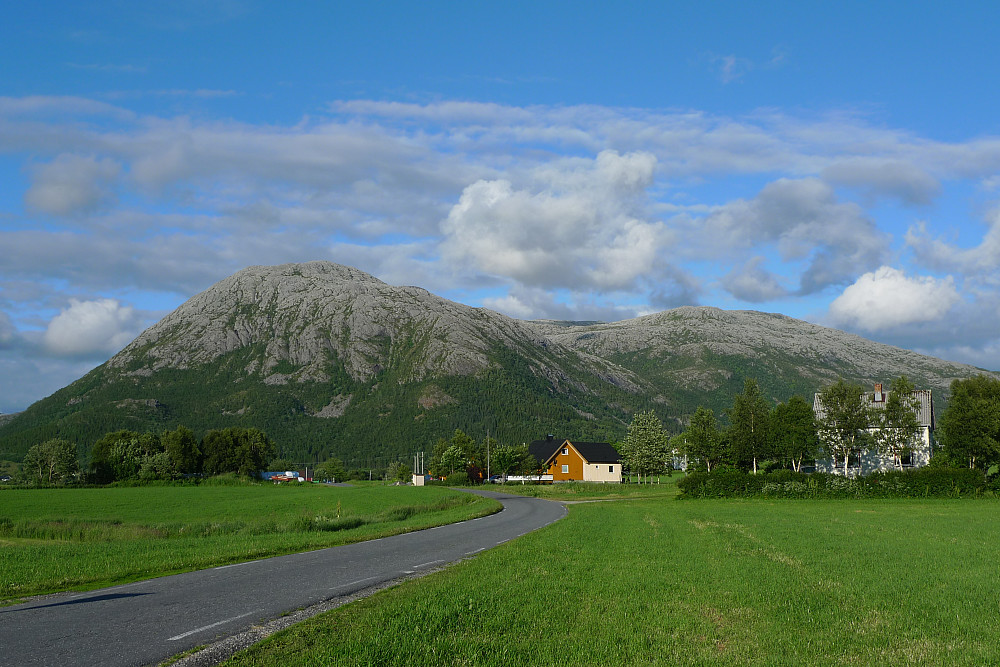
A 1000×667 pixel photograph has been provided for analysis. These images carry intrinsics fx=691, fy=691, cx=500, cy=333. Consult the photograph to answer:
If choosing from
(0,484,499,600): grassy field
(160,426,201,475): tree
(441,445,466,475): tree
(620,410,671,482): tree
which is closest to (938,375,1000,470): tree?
(620,410,671,482): tree

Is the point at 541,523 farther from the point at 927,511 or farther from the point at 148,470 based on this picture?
the point at 148,470

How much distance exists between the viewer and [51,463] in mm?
155375

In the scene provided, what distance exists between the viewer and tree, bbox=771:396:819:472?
9231 centimetres

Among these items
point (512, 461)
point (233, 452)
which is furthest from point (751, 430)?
point (233, 452)

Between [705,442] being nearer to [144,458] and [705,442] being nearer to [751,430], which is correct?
[751,430]

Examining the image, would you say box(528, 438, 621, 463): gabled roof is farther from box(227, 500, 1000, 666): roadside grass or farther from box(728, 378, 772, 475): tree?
box(227, 500, 1000, 666): roadside grass

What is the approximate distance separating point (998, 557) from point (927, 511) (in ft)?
110

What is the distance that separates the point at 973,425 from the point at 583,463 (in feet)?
293

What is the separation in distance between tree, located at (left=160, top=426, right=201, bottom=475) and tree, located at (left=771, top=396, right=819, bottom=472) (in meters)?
132

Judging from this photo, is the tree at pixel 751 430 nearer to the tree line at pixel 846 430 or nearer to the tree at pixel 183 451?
the tree line at pixel 846 430

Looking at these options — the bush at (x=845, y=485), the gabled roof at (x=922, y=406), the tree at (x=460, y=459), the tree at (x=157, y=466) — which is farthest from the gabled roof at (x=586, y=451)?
the bush at (x=845, y=485)

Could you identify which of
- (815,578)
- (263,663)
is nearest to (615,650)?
(263,663)

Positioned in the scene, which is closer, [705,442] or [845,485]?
[845,485]

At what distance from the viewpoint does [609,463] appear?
15725 cm
